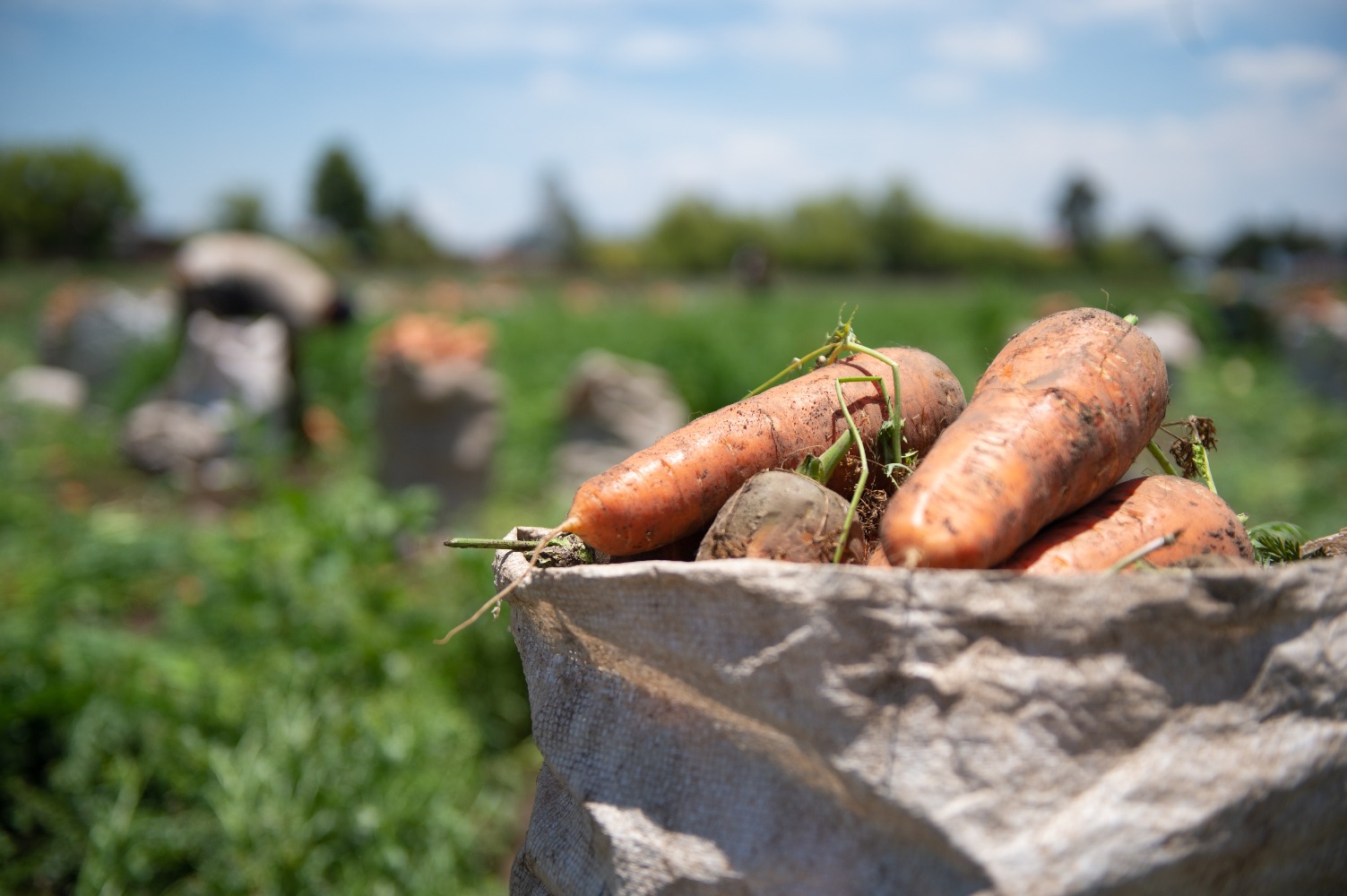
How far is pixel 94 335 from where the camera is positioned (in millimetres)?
13352

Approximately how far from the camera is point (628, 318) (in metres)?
16.4

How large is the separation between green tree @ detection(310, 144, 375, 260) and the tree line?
8 cm

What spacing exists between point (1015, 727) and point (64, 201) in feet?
166

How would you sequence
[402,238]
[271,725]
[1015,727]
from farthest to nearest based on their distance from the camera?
[402,238], [271,725], [1015,727]

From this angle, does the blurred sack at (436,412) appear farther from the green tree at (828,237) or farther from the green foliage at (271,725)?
the green tree at (828,237)

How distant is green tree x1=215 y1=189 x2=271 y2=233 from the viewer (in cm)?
4544

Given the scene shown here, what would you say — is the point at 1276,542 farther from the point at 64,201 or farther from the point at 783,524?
the point at 64,201

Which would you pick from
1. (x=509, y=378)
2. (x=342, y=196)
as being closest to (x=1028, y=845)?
(x=509, y=378)

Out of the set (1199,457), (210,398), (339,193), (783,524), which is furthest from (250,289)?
(339,193)

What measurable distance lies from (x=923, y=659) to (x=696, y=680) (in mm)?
313

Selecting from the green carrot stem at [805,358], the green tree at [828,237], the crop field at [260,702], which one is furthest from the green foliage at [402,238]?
the green carrot stem at [805,358]

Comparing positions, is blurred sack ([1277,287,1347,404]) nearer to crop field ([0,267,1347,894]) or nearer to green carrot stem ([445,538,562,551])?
crop field ([0,267,1347,894])

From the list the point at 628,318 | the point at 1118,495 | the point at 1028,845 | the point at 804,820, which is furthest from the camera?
the point at 628,318

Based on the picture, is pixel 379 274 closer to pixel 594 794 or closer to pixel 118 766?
pixel 118 766
